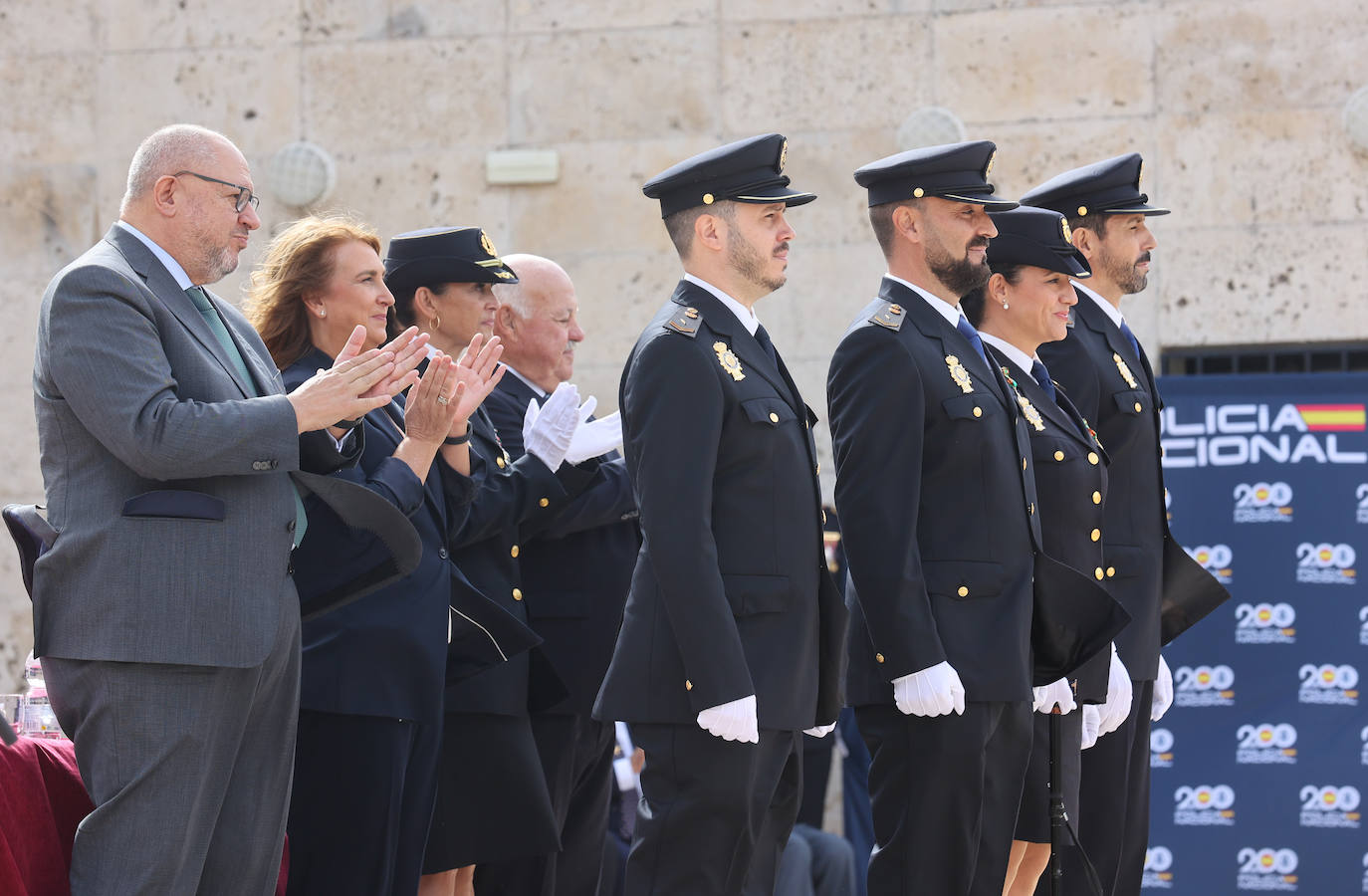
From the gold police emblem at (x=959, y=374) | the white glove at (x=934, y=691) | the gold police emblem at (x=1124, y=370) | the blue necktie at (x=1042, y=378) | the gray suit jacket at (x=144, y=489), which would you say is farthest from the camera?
the gold police emblem at (x=1124, y=370)

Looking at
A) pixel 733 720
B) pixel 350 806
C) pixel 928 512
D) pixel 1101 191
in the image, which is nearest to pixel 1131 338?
pixel 1101 191

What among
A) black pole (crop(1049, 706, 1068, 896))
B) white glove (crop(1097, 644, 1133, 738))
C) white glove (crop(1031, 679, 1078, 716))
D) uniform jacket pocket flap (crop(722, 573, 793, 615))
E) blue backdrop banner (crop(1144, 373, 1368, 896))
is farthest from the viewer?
blue backdrop banner (crop(1144, 373, 1368, 896))

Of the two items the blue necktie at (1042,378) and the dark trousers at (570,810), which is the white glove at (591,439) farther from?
the blue necktie at (1042,378)

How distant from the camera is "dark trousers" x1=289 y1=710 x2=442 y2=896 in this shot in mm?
3482

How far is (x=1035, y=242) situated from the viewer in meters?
4.26

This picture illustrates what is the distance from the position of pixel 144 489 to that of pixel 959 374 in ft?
5.86

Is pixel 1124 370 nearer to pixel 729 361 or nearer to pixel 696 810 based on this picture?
pixel 729 361

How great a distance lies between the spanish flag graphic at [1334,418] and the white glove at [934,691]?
10.2 feet

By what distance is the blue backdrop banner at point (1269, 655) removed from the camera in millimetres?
5977

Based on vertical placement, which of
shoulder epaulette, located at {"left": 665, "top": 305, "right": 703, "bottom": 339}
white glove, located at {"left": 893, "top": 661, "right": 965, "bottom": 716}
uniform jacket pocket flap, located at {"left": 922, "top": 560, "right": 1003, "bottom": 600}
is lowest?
white glove, located at {"left": 893, "top": 661, "right": 965, "bottom": 716}

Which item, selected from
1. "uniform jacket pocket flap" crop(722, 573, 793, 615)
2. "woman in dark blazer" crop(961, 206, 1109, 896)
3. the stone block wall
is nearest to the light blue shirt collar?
"uniform jacket pocket flap" crop(722, 573, 793, 615)

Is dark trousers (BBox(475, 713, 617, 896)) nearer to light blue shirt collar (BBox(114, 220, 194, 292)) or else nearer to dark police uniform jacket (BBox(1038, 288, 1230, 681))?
dark police uniform jacket (BBox(1038, 288, 1230, 681))

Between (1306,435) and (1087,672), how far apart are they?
2436 millimetres

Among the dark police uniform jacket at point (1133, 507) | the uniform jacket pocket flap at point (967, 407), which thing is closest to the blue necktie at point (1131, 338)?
the dark police uniform jacket at point (1133, 507)
